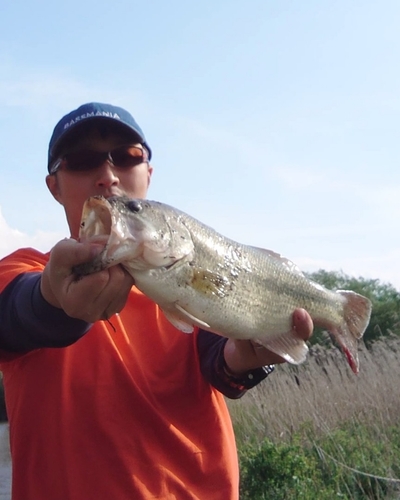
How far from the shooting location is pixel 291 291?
10.3 feet

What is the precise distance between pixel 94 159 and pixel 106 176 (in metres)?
0.10

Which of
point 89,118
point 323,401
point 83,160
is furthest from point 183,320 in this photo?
point 323,401

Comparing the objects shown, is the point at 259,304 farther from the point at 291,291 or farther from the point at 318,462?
the point at 318,462

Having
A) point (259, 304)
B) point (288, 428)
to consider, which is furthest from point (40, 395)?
point (288, 428)

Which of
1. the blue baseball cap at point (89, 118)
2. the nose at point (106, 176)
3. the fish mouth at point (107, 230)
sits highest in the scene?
the blue baseball cap at point (89, 118)

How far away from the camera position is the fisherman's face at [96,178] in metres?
3.02

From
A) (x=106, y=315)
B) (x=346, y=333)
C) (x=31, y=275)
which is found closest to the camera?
(x=106, y=315)

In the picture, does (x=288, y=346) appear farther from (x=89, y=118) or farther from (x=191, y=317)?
(x=89, y=118)

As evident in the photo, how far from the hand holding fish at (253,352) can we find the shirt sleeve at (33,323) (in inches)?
29.8

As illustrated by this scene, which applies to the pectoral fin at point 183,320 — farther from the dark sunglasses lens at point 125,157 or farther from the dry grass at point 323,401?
the dry grass at point 323,401

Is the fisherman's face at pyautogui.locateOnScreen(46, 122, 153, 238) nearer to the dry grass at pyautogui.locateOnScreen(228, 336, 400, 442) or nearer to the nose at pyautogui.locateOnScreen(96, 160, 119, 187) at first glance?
the nose at pyautogui.locateOnScreen(96, 160, 119, 187)

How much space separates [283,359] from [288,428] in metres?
5.76

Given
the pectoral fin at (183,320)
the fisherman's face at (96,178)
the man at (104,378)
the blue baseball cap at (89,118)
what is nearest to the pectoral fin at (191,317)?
the pectoral fin at (183,320)

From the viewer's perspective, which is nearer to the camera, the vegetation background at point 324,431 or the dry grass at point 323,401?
the vegetation background at point 324,431
